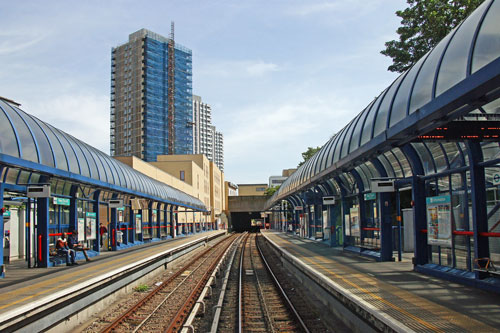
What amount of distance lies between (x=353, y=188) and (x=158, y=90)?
99377 mm

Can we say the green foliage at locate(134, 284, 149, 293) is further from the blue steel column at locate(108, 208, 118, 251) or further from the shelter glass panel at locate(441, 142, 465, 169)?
the shelter glass panel at locate(441, 142, 465, 169)

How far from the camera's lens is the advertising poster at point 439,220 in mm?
11062

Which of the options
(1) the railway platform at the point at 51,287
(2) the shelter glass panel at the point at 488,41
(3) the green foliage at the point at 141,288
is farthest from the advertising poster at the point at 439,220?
Answer: (3) the green foliage at the point at 141,288

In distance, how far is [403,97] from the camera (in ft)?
35.3

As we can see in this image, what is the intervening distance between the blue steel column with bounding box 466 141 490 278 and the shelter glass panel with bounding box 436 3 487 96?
1.90 meters

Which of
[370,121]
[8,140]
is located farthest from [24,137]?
[370,121]

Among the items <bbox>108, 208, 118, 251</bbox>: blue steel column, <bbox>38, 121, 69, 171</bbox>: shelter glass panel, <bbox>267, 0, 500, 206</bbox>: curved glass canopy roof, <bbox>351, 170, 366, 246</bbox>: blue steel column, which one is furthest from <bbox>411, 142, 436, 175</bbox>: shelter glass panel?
<bbox>108, 208, 118, 251</bbox>: blue steel column

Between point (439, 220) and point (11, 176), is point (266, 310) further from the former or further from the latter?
point (11, 176)

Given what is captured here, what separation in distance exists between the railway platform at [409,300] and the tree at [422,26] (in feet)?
62.5

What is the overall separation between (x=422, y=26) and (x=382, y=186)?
19905 millimetres

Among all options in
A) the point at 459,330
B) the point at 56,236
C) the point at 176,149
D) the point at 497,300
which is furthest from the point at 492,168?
the point at 176,149

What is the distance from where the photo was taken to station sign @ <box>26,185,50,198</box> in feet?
45.7

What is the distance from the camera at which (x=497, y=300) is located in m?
8.38

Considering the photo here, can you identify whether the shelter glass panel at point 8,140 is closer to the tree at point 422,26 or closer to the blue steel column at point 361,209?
the blue steel column at point 361,209
